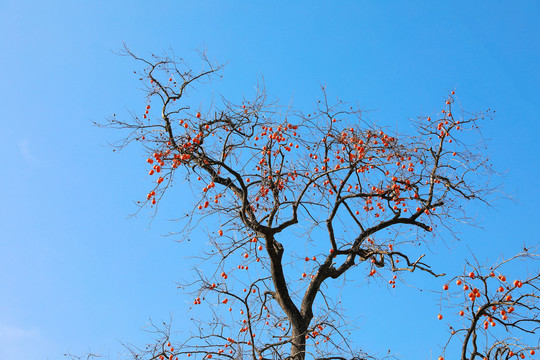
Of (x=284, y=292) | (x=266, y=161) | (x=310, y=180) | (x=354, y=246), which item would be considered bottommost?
(x=284, y=292)

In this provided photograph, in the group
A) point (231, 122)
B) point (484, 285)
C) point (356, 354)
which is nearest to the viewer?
point (484, 285)

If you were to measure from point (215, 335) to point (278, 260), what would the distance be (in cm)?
110

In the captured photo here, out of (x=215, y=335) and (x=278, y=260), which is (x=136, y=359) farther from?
(x=278, y=260)

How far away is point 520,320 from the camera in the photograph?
201 inches

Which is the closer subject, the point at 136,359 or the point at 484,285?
the point at 484,285

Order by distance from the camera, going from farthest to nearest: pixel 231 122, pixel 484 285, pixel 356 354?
1. pixel 231 122
2. pixel 356 354
3. pixel 484 285

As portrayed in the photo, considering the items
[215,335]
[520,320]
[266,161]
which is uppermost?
[266,161]

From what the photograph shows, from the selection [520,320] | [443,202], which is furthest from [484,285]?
[443,202]

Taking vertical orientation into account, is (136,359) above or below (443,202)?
below

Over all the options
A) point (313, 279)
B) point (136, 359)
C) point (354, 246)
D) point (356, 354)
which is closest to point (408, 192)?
point (354, 246)

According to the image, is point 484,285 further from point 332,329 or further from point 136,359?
point 136,359

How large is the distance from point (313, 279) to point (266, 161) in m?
1.52

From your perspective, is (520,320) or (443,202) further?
(443,202)

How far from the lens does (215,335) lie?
5848 mm
